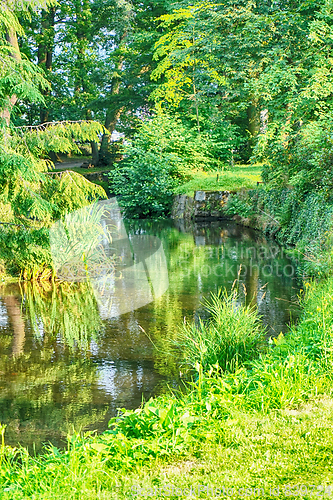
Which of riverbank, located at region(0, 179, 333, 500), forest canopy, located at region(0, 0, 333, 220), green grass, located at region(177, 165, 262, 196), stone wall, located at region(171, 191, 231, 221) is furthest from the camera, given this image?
green grass, located at region(177, 165, 262, 196)

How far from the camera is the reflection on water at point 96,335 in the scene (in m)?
4.45

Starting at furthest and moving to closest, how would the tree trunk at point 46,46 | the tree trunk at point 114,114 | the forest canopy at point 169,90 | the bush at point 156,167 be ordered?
the tree trunk at point 114,114
the tree trunk at point 46,46
the bush at point 156,167
the forest canopy at point 169,90

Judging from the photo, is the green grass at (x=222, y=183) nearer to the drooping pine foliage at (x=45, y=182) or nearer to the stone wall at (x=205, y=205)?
the stone wall at (x=205, y=205)

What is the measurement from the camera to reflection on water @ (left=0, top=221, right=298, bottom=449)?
14.6 ft

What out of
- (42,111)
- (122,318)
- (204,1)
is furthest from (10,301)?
(42,111)

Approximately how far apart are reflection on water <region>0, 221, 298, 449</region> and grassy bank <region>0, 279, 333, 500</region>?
3.25 ft

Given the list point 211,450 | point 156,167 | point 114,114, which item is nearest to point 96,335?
point 211,450

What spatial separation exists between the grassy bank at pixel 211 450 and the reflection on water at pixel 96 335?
0.99 m

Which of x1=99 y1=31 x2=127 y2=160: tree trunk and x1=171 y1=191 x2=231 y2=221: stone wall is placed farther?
x1=99 y1=31 x2=127 y2=160: tree trunk

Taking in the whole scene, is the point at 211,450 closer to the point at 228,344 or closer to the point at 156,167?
the point at 228,344

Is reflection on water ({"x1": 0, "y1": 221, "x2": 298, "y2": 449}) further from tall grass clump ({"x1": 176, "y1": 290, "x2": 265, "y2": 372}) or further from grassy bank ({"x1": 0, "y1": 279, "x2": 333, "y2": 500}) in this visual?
grassy bank ({"x1": 0, "y1": 279, "x2": 333, "y2": 500})

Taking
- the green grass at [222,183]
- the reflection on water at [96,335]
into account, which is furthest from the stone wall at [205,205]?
the reflection on water at [96,335]

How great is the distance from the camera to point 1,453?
2.95m

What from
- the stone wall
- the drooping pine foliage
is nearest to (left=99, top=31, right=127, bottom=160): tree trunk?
the stone wall
